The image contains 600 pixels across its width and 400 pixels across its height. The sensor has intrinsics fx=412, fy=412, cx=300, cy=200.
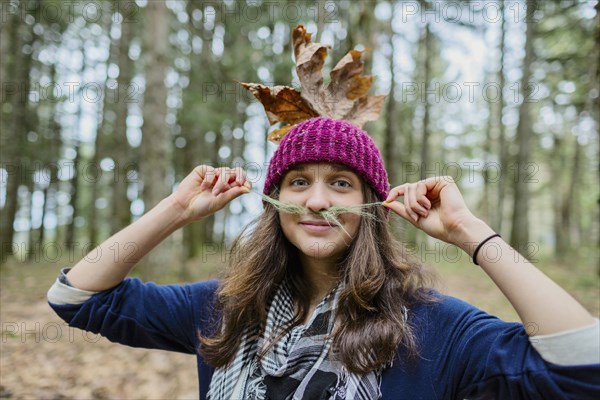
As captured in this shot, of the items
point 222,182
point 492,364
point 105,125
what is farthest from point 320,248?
point 105,125

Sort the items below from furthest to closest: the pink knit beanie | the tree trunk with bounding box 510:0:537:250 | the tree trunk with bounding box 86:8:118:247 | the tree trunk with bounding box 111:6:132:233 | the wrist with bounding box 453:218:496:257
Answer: the tree trunk with bounding box 86:8:118:247, the tree trunk with bounding box 510:0:537:250, the tree trunk with bounding box 111:6:132:233, the pink knit beanie, the wrist with bounding box 453:218:496:257

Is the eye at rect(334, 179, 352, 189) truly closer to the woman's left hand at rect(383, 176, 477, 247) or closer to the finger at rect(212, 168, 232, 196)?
the woman's left hand at rect(383, 176, 477, 247)

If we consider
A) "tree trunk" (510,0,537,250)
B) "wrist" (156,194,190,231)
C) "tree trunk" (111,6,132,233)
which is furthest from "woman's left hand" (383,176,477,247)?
"tree trunk" (510,0,537,250)

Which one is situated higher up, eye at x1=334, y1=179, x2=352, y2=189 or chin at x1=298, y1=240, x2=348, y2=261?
eye at x1=334, y1=179, x2=352, y2=189

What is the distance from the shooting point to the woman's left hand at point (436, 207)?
1794 mm

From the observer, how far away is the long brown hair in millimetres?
1812

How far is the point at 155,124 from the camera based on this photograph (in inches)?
259

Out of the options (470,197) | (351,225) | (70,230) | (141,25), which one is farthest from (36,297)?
(470,197)

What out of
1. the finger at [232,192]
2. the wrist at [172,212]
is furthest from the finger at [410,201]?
the wrist at [172,212]

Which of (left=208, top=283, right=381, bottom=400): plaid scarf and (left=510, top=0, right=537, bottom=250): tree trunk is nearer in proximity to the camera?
(left=208, top=283, right=381, bottom=400): plaid scarf

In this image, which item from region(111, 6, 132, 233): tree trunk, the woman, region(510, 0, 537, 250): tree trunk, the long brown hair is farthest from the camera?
region(510, 0, 537, 250): tree trunk

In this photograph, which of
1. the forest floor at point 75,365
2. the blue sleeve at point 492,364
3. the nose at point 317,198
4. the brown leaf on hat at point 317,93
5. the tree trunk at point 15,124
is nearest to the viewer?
the blue sleeve at point 492,364

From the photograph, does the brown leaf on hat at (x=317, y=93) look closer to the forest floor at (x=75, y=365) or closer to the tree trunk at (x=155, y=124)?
the forest floor at (x=75, y=365)

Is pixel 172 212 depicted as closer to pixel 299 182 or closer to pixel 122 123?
pixel 299 182
